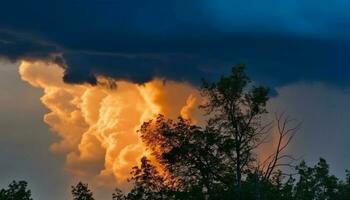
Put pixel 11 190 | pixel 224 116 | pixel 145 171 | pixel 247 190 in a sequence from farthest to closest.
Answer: pixel 11 190
pixel 145 171
pixel 224 116
pixel 247 190

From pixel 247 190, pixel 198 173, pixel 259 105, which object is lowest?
pixel 247 190

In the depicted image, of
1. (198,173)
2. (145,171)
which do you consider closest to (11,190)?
(145,171)

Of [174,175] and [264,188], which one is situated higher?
[174,175]

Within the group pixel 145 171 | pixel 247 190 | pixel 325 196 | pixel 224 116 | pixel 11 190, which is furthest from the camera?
pixel 325 196

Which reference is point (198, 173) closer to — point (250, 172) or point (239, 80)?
point (250, 172)

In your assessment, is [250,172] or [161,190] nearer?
[250,172]

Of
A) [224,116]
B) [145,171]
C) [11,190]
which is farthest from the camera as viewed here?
[11,190]

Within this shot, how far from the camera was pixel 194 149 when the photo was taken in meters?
46.0

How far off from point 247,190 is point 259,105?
6436 millimetres

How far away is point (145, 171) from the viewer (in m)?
48.8

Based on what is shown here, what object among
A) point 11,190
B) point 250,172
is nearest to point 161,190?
point 250,172

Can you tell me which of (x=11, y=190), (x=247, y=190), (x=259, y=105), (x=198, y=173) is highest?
(x=11, y=190)

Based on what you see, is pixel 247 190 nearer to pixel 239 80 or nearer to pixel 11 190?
pixel 239 80

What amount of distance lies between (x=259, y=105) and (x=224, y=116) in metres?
2.51
